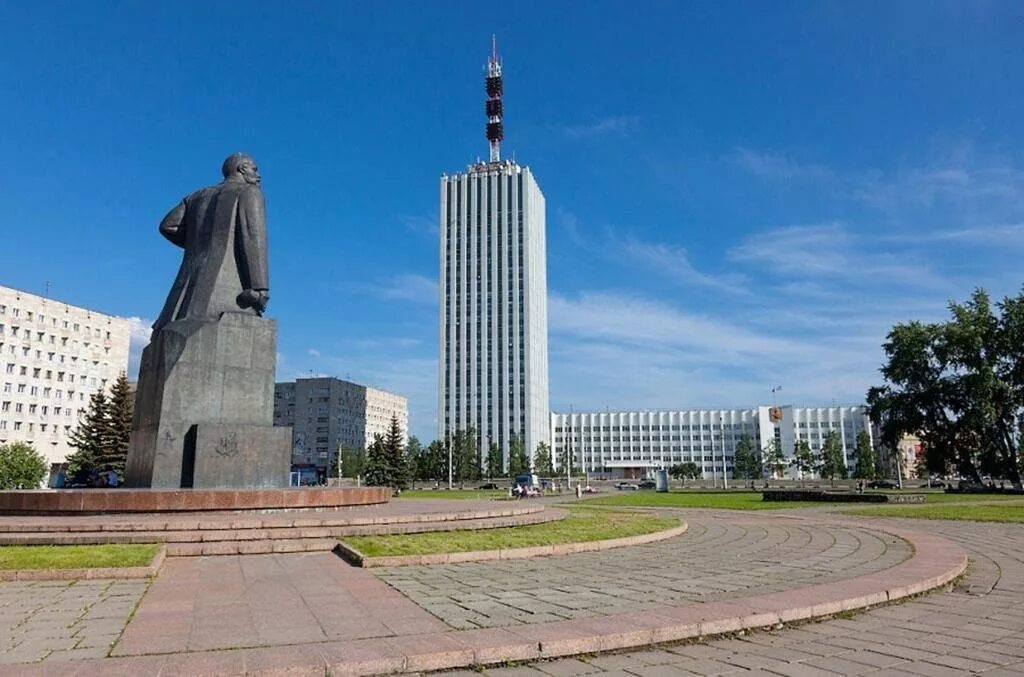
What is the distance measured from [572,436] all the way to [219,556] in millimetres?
131728

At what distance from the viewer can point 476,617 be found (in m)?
5.84

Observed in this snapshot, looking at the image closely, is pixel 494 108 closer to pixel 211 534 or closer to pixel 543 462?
pixel 543 462

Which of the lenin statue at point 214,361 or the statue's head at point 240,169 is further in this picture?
the statue's head at point 240,169

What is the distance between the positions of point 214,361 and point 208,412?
1.03 meters

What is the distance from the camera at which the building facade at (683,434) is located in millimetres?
131375

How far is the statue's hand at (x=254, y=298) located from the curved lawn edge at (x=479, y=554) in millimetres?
7022

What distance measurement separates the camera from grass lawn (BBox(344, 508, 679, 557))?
9.54m

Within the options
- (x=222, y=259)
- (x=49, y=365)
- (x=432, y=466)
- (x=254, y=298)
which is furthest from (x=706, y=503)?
(x=49, y=365)

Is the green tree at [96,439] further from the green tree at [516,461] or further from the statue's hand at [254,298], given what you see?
the green tree at [516,461]

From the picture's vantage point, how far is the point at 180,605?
20.4ft

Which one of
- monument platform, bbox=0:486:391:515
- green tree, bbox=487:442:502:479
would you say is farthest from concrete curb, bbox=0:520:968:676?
green tree, bbox=487:442:502:479

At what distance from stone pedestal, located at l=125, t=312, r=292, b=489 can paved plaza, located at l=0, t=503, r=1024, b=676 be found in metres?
4.66

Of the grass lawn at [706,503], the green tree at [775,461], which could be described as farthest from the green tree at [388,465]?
the green tree at [775,461]

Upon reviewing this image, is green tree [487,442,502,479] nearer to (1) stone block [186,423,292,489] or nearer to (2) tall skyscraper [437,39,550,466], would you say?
(2) tall skyscraper [437,39,550,466]
